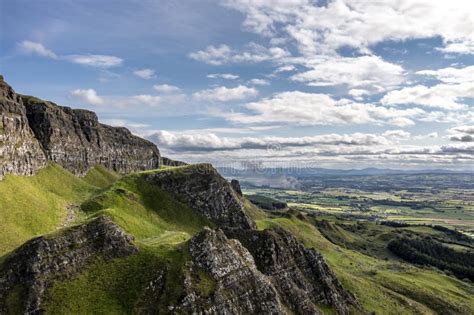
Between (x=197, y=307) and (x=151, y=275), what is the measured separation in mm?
9511

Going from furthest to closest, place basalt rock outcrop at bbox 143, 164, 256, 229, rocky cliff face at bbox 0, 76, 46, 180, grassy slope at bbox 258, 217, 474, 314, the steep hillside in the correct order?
basalt rock outcrop at bbox 143, 164, 256, 229 → rocky cliff face at bbox 0, 76, 46, 180 → grassy slope at bbox 258, 217, 474, 314 → the steep hillside

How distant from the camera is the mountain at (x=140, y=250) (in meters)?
59.4

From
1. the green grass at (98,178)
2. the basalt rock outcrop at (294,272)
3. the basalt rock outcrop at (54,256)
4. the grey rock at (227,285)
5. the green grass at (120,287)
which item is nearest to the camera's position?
the green grass at (120,287)

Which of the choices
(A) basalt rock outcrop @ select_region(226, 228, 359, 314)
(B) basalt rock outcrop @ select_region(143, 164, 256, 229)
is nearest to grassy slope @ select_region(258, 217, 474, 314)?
(A) basalt rock outcrop @ select_region(226, 228, 359, 314)

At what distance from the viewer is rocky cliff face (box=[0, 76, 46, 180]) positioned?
118 meters

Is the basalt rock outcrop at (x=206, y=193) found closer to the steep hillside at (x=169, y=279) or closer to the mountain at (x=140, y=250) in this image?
the mountain at (x=140, y=250)

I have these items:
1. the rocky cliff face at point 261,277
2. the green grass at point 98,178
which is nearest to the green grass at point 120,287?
the rocky cliff face at point 261,277

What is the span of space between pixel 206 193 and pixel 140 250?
250ft

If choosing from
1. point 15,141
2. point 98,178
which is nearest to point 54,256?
point 15,141

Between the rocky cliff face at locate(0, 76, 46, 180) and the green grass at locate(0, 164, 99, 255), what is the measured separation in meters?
3.26

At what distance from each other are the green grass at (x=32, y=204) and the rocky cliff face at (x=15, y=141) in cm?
326

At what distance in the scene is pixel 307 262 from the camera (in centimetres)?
9188

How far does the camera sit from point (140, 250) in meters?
69.0

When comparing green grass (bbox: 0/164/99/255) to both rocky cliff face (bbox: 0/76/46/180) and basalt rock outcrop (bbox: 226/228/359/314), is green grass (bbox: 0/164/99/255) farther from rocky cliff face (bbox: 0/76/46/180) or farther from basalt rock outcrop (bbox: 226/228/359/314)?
basalt rock outcrop (bbox: 226/228/359/314)
